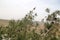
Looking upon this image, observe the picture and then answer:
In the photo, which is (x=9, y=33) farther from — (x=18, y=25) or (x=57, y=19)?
(x=57, y=19)

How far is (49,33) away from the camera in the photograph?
8.00m

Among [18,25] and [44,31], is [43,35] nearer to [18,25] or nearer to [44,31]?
[44,31]

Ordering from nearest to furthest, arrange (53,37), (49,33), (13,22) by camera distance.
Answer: (53,37) → (49,33) → (13,22)

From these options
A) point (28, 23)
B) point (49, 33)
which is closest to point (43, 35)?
point (49, 33)

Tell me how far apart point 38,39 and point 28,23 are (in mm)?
921

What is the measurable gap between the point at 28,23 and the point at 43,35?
2.76ft

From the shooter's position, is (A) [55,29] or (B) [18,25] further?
(B) [18,25]

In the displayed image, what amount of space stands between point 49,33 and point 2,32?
4.77ft

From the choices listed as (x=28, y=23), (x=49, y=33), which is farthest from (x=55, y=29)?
(x=28, y=23)

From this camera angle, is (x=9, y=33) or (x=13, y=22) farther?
(x=13, y=22)

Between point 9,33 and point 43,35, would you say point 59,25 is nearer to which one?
point 43,35

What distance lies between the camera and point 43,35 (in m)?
8.12

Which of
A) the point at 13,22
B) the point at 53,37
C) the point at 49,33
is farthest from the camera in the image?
the point at 13,22

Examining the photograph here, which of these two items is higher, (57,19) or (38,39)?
(57,19)
